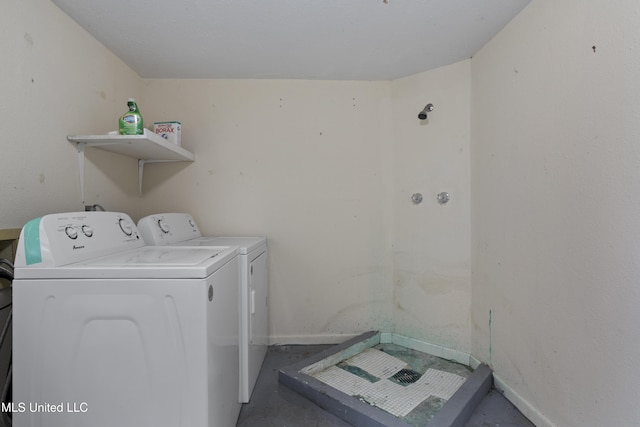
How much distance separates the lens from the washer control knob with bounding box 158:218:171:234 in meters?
1.62

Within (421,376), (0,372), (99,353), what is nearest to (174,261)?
(99,353)

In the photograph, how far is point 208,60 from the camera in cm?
181

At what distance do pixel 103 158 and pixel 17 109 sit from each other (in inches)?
20.5

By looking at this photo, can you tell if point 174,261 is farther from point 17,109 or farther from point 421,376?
point 421,376

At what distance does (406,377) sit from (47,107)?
2.33 m

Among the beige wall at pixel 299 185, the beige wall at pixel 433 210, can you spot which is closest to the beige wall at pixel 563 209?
the beige wall at pixel 433 210

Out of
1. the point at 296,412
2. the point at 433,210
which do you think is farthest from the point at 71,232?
the point at 433,210

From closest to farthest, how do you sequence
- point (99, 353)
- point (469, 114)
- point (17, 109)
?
point (99, 353), point (17, 109), point (469, 114)

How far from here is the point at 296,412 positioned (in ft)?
4.64

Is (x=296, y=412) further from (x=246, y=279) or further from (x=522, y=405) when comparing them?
(x=522, y=405)

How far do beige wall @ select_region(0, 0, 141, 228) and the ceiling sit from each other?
0.46 feet

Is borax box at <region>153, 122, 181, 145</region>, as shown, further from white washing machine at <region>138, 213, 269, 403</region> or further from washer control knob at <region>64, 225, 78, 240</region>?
washer control knob at <region>64, 225, 78, 240</region>

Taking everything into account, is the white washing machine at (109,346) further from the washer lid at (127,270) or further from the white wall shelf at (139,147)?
the white wall shelf at (139,147)

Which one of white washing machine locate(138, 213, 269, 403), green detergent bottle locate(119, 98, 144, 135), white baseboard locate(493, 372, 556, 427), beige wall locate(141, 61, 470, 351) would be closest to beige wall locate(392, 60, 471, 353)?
beige wall locate(141, 61, 470, 351)
